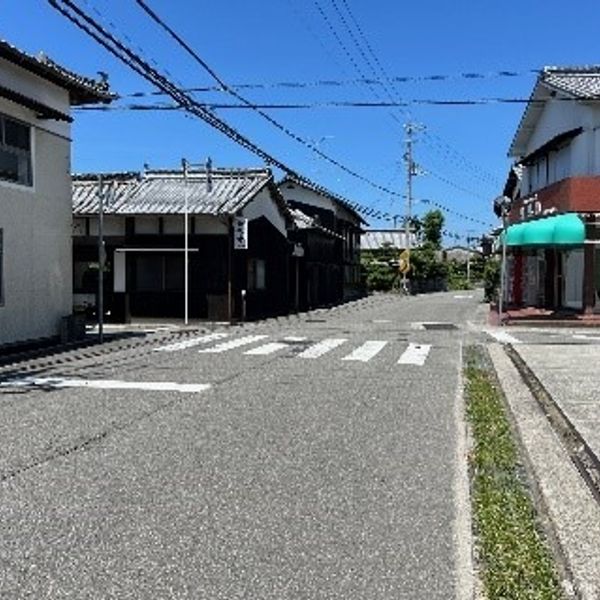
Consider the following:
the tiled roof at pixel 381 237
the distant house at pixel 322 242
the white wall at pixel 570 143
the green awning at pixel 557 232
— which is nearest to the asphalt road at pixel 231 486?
the green awning at pixel 557 232

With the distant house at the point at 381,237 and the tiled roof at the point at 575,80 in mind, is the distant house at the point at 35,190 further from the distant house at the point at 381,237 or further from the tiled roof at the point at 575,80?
the distant house at the point at 381,237

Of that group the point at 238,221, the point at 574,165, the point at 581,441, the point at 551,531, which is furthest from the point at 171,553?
the point at 574,165

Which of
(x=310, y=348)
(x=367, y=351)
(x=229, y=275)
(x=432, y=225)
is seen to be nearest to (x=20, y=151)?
(x=310, y=348)

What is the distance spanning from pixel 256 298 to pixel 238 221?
481 cm

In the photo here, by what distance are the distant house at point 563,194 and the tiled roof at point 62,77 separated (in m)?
11.1

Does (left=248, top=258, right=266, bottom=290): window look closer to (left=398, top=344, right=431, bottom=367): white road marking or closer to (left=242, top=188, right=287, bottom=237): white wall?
(left=242, top=188, right=287, bottom=237): white wall

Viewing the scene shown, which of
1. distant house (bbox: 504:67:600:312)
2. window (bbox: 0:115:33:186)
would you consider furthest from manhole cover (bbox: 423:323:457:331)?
window (bbox: 0:115:33:186)

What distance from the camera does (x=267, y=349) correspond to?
677 inches

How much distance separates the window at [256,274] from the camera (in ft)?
97.4

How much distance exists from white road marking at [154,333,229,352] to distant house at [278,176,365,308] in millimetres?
17403

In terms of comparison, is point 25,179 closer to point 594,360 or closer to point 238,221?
point 238,221

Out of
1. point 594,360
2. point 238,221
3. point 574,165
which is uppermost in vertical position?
point 574,165

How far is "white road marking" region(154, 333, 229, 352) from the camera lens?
17.2 meters

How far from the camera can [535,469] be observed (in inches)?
275
